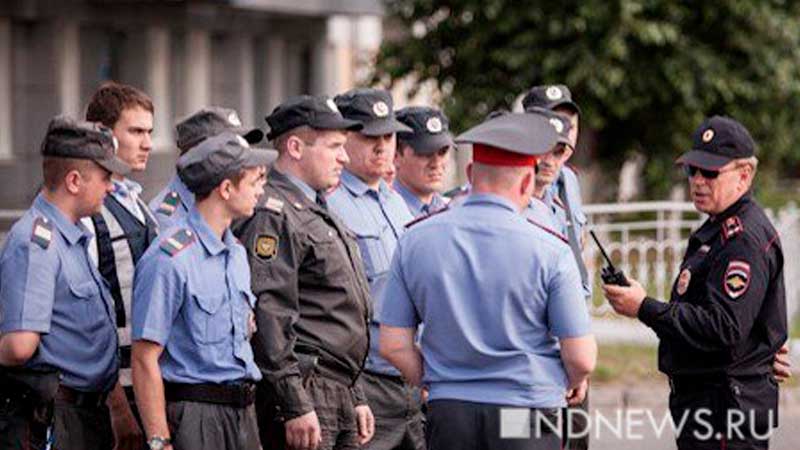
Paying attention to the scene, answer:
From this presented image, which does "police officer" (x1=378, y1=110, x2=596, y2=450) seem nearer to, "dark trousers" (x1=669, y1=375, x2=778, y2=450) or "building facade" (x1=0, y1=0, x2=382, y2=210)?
"dark trousers" (x1=669, y1=375, x2=778, y2=450)

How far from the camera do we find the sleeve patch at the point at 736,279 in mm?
8125

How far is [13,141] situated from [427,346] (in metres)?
17.5

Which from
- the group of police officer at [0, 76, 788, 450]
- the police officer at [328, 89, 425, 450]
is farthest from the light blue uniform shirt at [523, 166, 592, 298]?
the police officer at [328, 89, 425, 450]

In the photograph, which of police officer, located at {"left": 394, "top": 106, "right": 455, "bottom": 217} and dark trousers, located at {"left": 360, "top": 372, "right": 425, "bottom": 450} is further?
police officer, located at {"left": 394, "top": 106, "right": 455, "bottom": 217}

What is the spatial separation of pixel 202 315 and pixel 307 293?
975 mm

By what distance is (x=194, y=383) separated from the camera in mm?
7598

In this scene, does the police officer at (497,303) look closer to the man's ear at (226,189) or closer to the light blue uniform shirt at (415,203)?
the man's ear at (226,189)

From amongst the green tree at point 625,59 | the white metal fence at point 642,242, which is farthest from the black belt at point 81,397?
the green tree at point 625,59

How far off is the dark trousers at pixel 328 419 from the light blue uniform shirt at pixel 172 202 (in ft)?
2.79

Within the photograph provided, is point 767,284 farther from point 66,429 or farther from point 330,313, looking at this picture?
point 66,429

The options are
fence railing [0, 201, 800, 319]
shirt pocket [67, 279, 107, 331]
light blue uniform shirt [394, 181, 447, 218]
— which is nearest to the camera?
shirt pocket [67, 279, 107, 331]

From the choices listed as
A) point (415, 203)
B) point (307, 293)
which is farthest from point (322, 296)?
point (415, 203)

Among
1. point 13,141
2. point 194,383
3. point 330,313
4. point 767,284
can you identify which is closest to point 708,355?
point 767,284

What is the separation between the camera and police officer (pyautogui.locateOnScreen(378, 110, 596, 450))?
6902 mm
